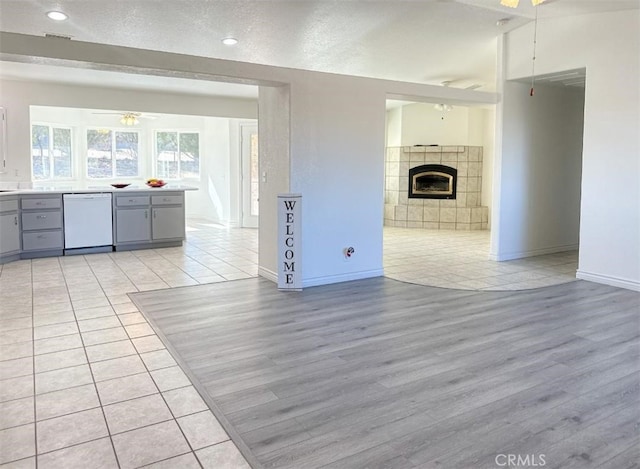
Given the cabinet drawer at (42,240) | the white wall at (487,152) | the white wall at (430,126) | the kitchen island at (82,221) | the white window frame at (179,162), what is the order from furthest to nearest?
the white window frame at (179,162)
the white wall at (430,126)
the white wall at (487,152)
the cabinet drawer at (42,240)
the kitchen island at (82,221)

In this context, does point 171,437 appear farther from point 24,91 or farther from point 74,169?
point 74,169

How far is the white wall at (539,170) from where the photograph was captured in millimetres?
6199

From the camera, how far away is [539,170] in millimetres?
6512

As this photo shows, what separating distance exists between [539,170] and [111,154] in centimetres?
866

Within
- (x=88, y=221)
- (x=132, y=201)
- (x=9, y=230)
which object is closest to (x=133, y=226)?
(x=132, y=201)

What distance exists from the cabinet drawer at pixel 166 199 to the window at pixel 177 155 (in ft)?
13.6

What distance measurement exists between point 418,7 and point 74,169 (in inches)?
327

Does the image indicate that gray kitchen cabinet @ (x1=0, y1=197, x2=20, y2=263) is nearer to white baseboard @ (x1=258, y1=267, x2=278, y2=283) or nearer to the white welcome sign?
white baseboard @ (x1=258, y1=267, x2=278, y2=283)

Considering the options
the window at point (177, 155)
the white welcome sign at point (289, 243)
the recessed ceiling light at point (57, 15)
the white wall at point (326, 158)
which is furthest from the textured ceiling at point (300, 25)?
the window at point (177, 155)

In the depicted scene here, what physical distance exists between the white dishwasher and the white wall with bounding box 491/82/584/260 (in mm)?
5291

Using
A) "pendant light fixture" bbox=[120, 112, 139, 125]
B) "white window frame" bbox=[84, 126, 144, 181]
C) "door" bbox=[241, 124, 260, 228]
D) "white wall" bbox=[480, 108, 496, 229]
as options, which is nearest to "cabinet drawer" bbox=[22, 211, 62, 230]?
"pendant light fixture" bbox=[120, 112, 139, 125]

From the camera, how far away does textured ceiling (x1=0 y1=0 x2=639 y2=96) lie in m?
4.25

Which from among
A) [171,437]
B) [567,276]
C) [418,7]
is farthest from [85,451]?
[567,276]

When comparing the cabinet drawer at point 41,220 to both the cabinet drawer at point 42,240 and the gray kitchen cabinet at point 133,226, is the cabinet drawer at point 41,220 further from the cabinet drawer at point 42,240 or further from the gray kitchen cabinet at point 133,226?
the gray kitchen cabinet at point 133,226
